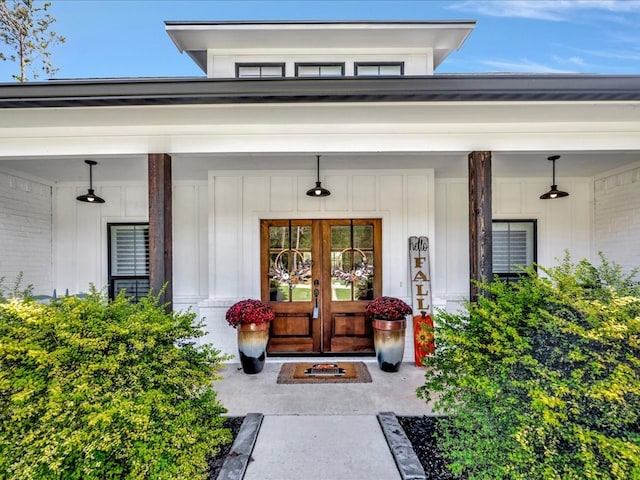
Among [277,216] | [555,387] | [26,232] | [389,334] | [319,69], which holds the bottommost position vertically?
[389,334]

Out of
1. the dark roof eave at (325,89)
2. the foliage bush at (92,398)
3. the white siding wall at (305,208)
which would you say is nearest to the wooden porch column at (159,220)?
the dark roof eave at (325,89)

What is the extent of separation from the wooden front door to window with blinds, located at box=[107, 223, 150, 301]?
2.12 meters

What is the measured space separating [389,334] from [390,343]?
0.39 ft

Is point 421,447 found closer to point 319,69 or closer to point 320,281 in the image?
point 320,281

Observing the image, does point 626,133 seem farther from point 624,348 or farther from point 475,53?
point 475,53

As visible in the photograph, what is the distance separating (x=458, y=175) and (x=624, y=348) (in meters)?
3.76

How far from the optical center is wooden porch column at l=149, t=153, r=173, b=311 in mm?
3148

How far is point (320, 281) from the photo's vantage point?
4922 mm

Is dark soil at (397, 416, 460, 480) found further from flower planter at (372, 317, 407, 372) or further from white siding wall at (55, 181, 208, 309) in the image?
white siding wall at (55, 181, 208, 309)

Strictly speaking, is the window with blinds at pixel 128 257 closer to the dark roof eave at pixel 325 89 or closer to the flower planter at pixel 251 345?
the flower planter at pixel 251 345

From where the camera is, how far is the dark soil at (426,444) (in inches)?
88.4

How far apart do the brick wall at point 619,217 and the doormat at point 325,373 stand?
13.7 ft

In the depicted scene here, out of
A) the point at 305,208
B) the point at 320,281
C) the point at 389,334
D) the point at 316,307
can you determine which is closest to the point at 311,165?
the point at 305,208

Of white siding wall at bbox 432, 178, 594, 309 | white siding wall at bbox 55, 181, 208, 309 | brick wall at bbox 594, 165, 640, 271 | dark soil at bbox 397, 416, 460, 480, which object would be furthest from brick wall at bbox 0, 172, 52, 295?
brick wall at bbox 594, 165, 640, 271
